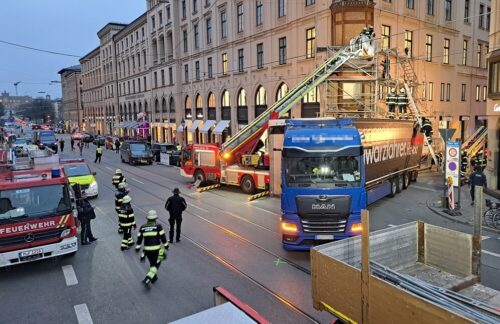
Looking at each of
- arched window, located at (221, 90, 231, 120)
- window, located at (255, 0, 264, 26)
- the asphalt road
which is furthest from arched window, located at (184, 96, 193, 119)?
the asphalt road

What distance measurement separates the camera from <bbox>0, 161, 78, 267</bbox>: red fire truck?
9.09m

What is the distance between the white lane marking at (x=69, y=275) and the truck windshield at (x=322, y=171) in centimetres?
553

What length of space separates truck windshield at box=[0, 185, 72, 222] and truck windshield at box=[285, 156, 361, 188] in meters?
5.60

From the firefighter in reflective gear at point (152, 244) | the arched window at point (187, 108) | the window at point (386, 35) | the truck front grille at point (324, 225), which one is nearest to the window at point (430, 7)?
the window at point (386, 35)

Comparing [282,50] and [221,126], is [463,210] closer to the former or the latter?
[282,50]

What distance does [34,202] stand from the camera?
379 inches

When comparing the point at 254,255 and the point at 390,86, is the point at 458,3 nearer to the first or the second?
the point at 390,86

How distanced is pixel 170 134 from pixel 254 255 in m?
46.9

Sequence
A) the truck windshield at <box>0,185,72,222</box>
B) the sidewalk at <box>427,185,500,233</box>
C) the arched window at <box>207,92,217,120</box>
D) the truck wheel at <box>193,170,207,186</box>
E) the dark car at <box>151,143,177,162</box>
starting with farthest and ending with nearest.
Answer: the arched window at <box>207,92,217,120</box> < the dark car at <box>151,143,177,162</box> < the truck wheel at <box>193,170,207,186</box> < the sidewalk at <box>427,185,500,233</box> < the truck windshield at <box>0,185,72,222</box>

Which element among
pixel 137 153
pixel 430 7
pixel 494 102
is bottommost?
pixel 137 153

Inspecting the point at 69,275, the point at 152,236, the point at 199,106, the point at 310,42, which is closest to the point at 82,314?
the point at 152,236

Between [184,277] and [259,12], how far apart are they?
3045cm

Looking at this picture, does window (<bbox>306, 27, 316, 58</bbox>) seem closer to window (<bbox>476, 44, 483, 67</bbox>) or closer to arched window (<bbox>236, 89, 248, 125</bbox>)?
arched window (<bbox>236, 89, 248, 125</bbox>)

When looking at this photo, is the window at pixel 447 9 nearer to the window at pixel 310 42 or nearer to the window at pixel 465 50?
the window at pixel 465 50
